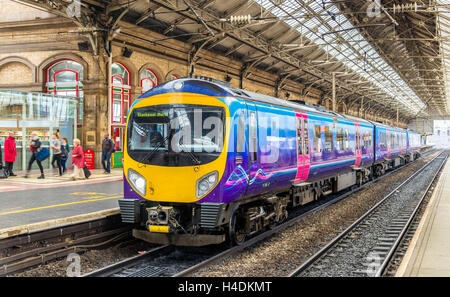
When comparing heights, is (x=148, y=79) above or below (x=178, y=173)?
above

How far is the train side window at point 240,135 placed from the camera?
738 centimetres

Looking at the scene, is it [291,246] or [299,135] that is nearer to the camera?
[291,246]

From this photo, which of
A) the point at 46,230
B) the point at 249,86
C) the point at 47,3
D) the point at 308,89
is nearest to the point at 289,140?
the point at 46,230

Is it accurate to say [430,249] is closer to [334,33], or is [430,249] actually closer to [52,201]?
[52,201]

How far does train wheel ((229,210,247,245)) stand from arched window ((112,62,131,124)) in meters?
15.0

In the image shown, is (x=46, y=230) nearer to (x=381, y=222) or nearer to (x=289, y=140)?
(x=289, y=140)

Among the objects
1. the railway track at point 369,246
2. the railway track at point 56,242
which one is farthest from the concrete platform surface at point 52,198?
the railway track at point 369,246

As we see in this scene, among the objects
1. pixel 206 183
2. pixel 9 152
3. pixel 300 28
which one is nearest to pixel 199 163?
pixel 206 183

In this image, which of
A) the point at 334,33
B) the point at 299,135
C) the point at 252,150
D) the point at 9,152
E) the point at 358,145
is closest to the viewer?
the point at 252,150

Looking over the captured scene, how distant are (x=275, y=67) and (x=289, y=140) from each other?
2649 centimetres

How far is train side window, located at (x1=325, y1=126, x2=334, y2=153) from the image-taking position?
41.7 ft

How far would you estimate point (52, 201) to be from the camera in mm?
10320

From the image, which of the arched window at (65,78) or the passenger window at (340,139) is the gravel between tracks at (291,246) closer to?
the passenger window at (340,139)

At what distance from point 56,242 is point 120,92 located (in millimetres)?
15302
